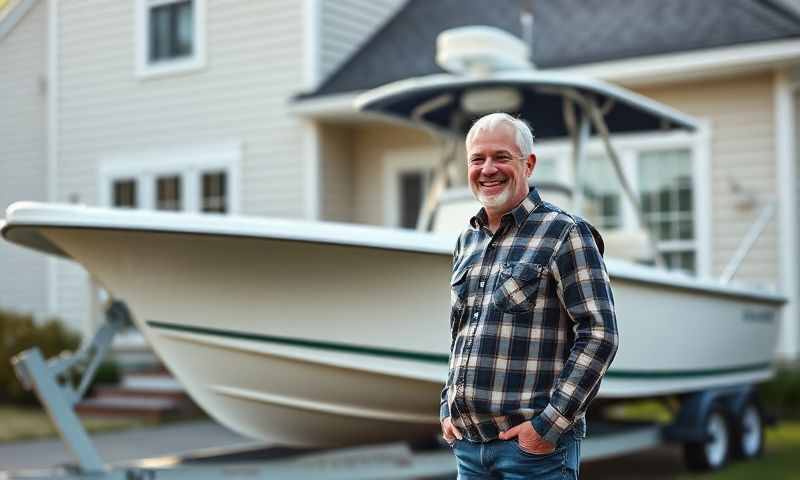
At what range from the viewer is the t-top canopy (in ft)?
22.6

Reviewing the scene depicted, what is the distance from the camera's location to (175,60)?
12.8 metres

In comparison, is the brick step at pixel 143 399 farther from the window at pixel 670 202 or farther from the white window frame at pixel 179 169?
the window at pixel 670 202

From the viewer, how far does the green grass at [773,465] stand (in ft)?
23.9

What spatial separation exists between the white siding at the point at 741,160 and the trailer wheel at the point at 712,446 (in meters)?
2.51

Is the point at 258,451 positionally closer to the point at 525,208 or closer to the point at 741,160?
the point at 525,208

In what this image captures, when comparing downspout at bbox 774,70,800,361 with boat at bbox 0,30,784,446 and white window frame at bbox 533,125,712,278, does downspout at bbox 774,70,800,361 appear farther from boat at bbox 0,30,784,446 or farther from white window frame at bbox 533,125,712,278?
boat at bbox 0,30,784,446

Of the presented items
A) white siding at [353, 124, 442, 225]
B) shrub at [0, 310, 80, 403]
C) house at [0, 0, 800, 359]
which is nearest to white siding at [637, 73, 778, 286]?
house at [0, 0, 800, 359]

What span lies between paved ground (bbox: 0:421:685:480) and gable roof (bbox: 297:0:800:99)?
12.0ft

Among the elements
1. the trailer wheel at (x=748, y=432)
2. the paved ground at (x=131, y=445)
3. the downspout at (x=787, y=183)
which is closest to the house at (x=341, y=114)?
the downspout at (x=787, y=183)

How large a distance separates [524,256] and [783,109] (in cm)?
770

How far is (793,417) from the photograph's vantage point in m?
10.1

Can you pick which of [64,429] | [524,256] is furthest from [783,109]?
[524,256]

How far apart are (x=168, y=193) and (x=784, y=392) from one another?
706cm

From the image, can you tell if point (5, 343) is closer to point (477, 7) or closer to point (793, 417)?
point (477, 7)
